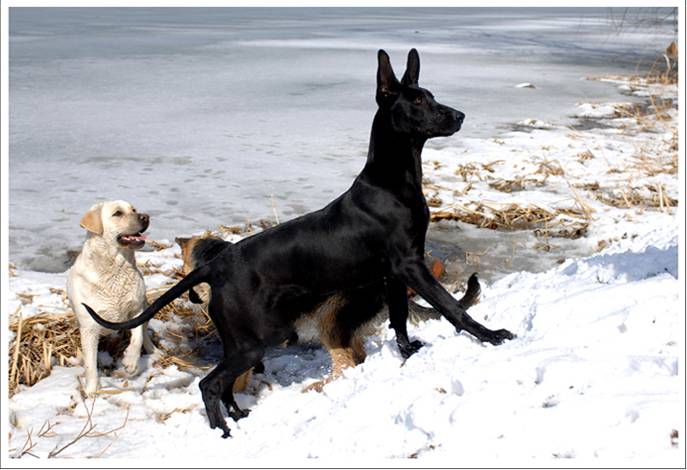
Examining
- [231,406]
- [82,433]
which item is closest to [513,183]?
[231,406]

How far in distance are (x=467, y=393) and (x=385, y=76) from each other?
1.65 m

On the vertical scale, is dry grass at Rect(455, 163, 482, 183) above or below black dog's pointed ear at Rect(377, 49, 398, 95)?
below

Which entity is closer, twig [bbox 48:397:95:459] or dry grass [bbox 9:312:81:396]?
twig [bbox 48:397:95:459]

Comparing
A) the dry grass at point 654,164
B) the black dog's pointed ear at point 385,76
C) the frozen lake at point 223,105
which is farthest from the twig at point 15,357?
the dry grass at point 654,164

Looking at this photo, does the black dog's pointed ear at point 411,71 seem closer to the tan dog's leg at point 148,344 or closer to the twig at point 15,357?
the tan dog's leg at point 148,344

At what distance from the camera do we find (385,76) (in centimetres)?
383

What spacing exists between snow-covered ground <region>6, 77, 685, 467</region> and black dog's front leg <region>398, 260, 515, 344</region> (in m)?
0.11

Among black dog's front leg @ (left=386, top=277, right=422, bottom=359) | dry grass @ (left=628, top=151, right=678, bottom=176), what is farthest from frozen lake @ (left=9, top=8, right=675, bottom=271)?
black dog's front leg @ (left=386, top=277, right=422, bottom=359)

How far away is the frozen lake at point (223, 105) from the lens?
7.03 meters

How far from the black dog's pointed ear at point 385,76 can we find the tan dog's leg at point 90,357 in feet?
6.44

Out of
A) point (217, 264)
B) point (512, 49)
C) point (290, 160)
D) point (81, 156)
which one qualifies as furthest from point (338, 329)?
point (512, 49)

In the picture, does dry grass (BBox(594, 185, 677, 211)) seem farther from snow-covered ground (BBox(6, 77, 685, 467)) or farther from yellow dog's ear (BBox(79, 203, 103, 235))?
yellow dog's ear (BBox(79, 203, 103, 235))

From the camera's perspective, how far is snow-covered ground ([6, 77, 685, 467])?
8.63 feet

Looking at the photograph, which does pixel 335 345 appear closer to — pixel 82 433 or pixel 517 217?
pixel 82 433
